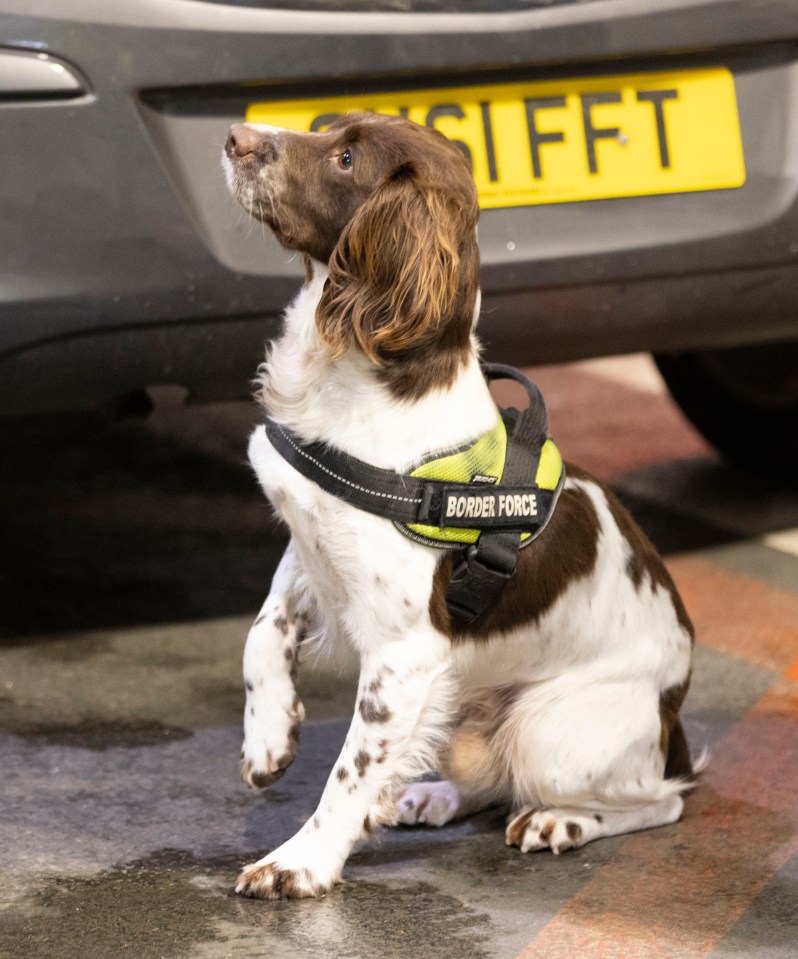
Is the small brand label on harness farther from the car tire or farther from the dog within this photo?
the car tire

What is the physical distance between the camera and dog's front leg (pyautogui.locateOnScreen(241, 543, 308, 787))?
3014mm

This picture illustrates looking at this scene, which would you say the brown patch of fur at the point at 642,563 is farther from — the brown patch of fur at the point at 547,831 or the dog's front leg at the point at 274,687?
the dog's front leg at the point at 274,687

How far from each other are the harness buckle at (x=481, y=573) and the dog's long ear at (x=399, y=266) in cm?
39

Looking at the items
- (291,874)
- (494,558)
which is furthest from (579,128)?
(291,874)

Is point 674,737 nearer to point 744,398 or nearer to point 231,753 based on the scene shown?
point 231,753

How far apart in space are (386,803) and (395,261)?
957mm

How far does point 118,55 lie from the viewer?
3.18 meters

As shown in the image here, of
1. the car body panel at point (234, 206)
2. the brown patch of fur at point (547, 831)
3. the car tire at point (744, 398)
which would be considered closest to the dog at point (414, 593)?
the brown patch of fur at point (547, 831)

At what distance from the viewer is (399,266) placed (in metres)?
2.67

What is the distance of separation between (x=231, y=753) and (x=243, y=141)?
1297 mm

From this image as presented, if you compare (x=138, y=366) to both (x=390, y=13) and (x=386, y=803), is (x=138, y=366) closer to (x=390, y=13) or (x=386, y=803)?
(x=390, y=13)

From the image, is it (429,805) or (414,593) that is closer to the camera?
(414,593)

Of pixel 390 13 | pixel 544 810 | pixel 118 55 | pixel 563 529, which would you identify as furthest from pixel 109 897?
pixel 390 13

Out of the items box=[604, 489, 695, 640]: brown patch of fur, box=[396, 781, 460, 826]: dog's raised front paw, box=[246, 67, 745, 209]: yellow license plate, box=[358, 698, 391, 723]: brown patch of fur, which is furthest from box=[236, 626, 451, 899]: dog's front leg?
box=[246, 67, 745, 209]: yellow license plate
